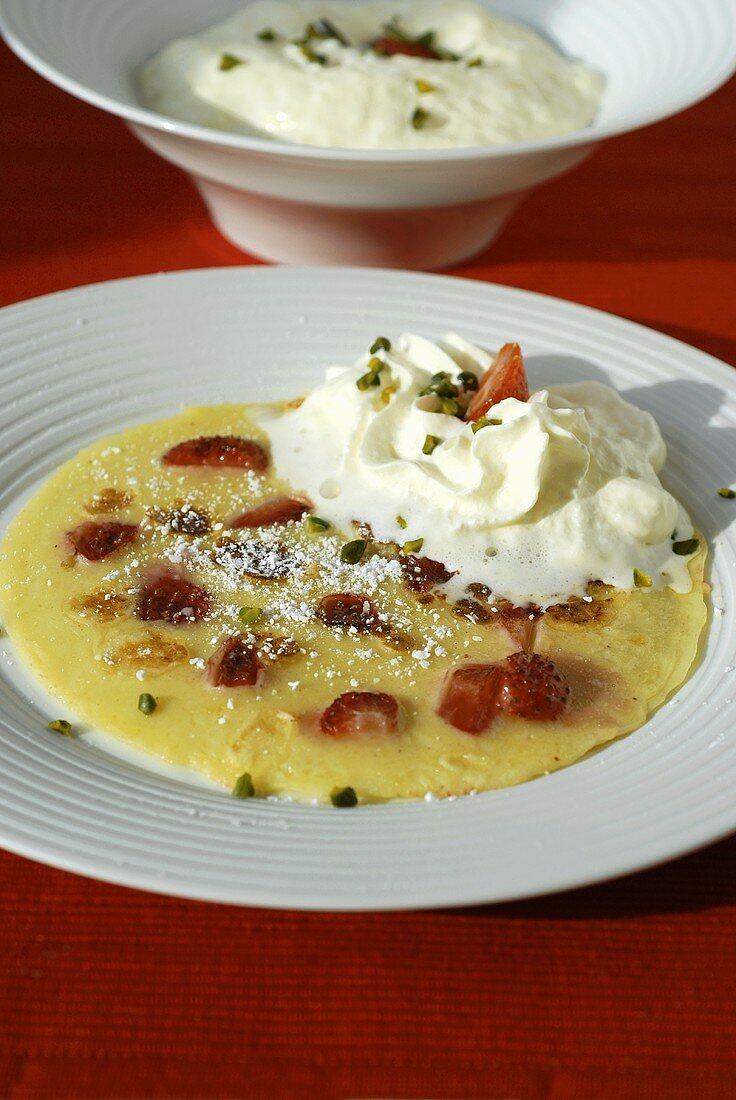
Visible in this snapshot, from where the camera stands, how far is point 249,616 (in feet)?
8.34

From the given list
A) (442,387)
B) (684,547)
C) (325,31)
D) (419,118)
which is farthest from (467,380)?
(325,31)

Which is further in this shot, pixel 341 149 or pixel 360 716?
pixel 341 149

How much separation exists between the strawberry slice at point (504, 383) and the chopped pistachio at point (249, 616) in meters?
0.76

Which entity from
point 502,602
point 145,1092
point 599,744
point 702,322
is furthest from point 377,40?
point 145,1092

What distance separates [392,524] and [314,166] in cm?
109

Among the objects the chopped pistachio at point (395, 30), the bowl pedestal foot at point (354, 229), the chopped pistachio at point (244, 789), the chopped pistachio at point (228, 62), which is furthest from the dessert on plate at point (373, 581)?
the chopped pistachio at point (395, 30)

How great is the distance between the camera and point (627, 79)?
13.7 ft

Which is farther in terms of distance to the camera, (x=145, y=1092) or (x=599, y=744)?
(x=599, y=744)

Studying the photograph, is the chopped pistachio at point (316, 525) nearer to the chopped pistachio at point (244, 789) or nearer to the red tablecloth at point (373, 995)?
the chopped pistachio at point (244, 789)

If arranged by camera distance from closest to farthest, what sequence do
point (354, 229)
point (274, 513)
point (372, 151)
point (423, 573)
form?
point (423, 573), point (274, 513), point (372, 151), point (354, 229)

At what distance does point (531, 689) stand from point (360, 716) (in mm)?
342

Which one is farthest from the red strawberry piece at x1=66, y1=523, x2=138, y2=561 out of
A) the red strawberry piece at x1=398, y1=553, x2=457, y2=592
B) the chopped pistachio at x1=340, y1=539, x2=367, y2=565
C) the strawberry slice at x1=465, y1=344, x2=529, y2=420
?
the strawberry slice at x1=465, y1=344, x2=529, y2=420

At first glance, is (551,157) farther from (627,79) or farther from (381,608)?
(381,608)

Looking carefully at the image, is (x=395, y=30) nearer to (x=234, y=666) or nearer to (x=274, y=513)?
(x=274, y=513)
